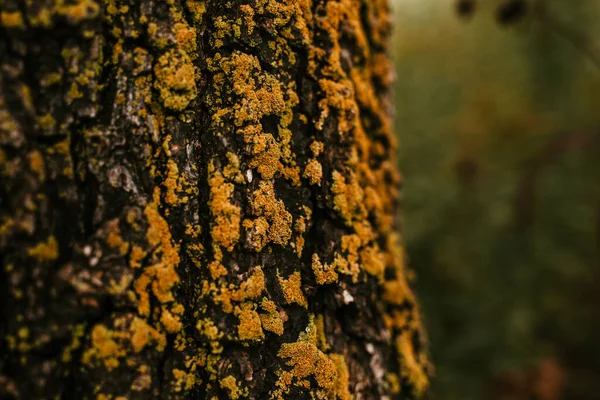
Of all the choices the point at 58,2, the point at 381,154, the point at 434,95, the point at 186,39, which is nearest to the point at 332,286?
the point at 381,154

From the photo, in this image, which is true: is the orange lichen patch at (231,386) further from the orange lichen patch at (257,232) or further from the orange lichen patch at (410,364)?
the orange lichen patch at (410,364)

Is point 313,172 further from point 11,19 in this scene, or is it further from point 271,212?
point 11,19

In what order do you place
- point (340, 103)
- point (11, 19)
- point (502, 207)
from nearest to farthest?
point (11, 19) → point (340, 103) → point (502, 207)

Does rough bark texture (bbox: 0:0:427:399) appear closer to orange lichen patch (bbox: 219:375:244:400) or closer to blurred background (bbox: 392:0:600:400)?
orange lichen patch (bbox: 219:375:244:400)

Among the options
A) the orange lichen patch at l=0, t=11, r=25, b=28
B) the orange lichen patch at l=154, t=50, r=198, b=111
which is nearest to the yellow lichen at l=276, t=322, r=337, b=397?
the orange lichen patch at l=154, t=50, r=198, b=111

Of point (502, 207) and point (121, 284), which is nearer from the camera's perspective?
point (121, 284)

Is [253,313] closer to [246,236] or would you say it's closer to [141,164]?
[246,236]

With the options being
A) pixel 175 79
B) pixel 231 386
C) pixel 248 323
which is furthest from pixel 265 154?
pixel 231 386
